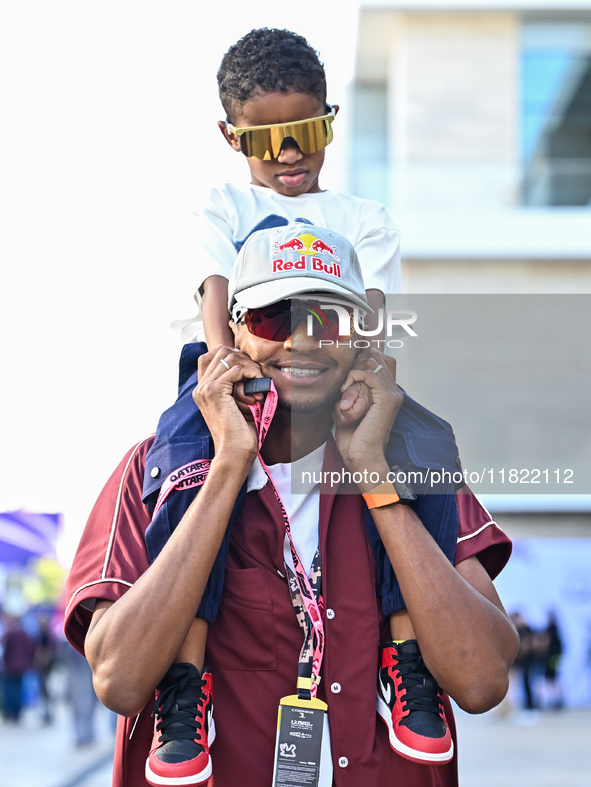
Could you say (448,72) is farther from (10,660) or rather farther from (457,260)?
(10,660)

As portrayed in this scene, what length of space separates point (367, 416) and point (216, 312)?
713 millimetres

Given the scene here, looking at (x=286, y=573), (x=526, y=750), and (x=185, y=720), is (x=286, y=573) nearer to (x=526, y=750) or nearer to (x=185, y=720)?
(x=185, y=720)

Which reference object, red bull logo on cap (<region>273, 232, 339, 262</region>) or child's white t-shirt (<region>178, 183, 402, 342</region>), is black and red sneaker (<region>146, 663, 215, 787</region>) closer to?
red bull logo on cap (<region>273, 232, 339, 262</region>)

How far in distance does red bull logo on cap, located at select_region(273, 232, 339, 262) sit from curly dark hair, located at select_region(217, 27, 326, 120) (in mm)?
766

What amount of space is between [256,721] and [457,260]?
1142 centimetres

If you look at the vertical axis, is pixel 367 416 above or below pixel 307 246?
below

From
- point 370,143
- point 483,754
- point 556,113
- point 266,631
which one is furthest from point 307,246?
Answer: point 556,113

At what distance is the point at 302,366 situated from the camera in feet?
7.87

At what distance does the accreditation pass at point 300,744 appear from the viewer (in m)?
2.11

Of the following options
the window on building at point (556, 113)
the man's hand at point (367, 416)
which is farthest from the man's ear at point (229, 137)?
the window on building at point (556, 113)

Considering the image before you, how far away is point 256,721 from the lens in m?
2.21

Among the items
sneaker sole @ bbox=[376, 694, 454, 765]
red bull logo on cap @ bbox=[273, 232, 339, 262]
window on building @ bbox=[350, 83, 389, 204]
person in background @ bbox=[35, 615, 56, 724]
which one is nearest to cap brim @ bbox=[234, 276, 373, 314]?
red bull logo on cap @ bbox=[273, 232, 339, 262]

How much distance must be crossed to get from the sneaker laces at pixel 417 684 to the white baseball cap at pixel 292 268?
105cm

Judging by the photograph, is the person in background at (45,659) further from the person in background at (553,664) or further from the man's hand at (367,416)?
the man's hand at (367,416)
